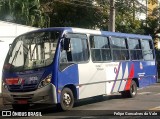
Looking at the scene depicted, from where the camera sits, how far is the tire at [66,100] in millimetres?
12469

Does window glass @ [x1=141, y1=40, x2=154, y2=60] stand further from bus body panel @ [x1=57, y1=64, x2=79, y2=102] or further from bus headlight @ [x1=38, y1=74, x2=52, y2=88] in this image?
bus headlight @ [x1=38, y1=74, x2=52, y2=88]

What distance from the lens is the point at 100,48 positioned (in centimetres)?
1494

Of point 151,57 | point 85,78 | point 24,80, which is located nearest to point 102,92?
point 85,78

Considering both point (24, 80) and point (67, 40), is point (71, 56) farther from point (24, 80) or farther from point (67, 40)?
point (24, 80)

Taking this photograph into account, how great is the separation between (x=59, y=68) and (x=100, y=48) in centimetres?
300

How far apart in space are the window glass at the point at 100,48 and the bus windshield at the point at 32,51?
2068 mm

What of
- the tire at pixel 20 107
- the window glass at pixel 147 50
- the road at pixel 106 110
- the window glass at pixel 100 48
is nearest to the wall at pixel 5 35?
the road at pixel 106 110

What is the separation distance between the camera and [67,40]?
12805 mm

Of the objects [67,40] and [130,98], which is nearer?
[67,40]

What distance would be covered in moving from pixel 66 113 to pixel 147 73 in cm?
720

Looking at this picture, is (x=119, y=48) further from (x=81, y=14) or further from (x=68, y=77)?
(x=81, y=14)

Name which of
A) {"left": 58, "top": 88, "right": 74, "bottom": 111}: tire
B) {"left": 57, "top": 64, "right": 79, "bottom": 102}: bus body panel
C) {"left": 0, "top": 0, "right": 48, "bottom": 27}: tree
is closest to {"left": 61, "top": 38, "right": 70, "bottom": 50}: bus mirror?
{"left": 57, "top": 64, "right": 79, "bottom": 102}: bus body panel

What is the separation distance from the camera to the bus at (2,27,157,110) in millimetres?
12086

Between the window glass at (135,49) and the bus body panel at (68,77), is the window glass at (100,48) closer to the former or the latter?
the bus body panel at (68,77)
